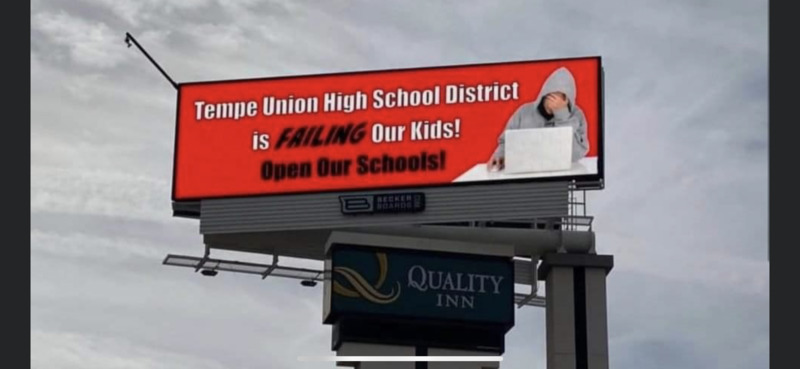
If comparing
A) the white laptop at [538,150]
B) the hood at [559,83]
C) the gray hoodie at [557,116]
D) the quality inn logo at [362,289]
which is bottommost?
the quality inn logo at [362,289]

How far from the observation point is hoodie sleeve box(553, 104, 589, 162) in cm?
5003

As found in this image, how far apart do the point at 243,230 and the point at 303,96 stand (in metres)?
4.72

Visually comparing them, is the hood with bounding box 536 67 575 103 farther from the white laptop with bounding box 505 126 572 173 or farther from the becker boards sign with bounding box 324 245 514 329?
the becker boards sign with bounding box 324 245 514 329

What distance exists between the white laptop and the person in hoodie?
0.52ft

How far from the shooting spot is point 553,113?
166 ft

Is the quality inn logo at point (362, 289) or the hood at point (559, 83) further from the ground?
the hood at point (559, 83)

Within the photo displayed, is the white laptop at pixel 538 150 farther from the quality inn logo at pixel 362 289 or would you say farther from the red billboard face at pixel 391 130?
the quality inn logo at pixel 362 289

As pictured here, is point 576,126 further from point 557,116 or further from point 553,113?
Result: point 553,113

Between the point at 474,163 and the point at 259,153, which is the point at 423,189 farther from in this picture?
the point at 259,153

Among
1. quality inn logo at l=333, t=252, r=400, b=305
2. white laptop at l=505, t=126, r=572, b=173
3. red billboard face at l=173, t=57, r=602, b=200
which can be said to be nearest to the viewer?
quality inn logo at l=333, t=252, r=400, b=305

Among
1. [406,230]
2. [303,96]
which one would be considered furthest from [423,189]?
[303,96]

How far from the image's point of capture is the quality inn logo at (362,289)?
49153 millimetres

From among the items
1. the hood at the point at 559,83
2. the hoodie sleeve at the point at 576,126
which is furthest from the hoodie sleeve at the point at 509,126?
the hoodie sleeve at the point at 576,126

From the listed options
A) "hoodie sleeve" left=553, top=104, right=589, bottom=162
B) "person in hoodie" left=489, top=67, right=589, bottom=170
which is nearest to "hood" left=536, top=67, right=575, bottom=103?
"person in hoodie" left=489, top=67, right=589, bottom=170
